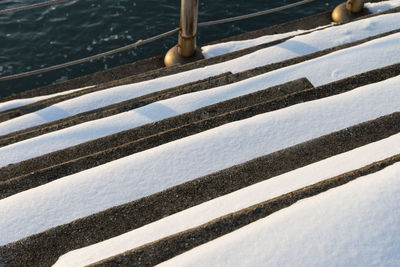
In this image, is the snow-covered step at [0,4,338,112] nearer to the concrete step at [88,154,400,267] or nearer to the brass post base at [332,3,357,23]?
the brass post base at [332,3,357,23]

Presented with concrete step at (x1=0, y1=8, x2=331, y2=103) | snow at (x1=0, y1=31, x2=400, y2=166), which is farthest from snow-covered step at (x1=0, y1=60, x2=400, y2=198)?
Result: concrete step at (x1=0, y1=8, x2=331, y2=103)

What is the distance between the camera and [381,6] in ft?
21.4

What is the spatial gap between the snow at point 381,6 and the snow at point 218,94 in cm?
215

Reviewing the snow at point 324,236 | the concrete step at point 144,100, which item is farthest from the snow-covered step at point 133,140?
the snow at point 324,236

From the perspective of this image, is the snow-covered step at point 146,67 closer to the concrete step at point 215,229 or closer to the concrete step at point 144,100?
the concrete step at point 144,100

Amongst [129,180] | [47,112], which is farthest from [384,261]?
[47,112]

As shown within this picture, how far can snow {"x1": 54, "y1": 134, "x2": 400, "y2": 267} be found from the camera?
8.02 feet

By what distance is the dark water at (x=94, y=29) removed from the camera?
24.8 feet

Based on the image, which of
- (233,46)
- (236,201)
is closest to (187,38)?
(233,46)

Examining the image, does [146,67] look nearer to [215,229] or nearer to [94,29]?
[94,29]

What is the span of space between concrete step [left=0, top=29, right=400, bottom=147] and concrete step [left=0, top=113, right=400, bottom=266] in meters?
1.40

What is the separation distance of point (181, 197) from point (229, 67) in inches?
94.8

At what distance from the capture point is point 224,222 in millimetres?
2389

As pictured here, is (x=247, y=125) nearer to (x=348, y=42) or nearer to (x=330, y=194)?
(x=330, y=194)
